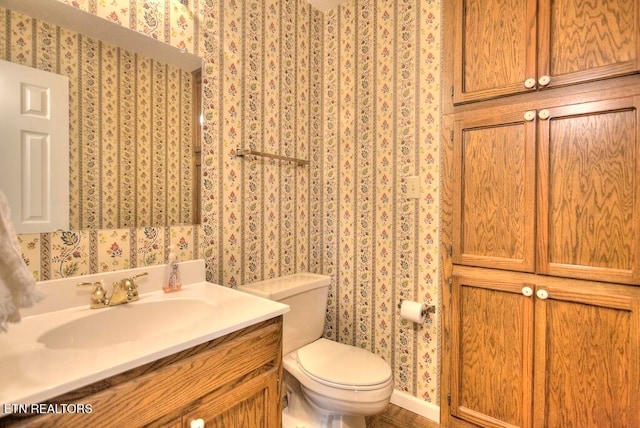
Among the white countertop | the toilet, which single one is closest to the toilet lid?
the toilet

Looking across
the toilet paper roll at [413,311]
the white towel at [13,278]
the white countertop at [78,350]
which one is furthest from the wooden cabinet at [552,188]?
the white towel at [13,278]

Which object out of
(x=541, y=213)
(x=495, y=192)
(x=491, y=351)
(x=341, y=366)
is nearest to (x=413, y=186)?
(x=495, y=192)

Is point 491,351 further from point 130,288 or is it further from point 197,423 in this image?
point 130,288

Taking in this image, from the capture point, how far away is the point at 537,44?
132cm

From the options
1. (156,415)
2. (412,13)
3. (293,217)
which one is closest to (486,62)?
(412,13)

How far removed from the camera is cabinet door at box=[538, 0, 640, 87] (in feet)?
3.77

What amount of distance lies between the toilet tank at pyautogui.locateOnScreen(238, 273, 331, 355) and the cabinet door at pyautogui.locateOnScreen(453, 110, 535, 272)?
760 mm

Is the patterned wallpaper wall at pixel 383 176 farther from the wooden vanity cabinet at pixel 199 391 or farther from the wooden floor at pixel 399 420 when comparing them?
the wooden vanity cabinet at pixel 199 391

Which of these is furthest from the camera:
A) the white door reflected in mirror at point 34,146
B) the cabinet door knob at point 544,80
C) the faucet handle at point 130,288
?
the cabinet door knob at point 544,80

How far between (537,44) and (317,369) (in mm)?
1663

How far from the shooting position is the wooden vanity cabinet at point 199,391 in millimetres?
683

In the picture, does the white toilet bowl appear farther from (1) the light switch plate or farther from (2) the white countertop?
(1) the light switch plate

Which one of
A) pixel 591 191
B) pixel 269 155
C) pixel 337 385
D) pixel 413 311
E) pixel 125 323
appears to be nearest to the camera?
pixel 125 323

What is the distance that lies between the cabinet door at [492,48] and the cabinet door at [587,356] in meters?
0.88
